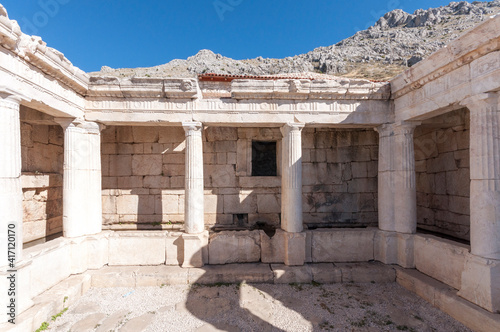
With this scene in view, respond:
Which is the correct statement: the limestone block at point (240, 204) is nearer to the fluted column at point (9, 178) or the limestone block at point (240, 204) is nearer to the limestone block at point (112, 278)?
the limestone block at point (112, 278)

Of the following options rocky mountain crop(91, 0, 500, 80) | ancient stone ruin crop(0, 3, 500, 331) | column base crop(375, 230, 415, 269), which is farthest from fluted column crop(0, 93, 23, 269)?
rocky mountain crop(91, 0, 500, 80)

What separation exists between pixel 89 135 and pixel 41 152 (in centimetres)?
167

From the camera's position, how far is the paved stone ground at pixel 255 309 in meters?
3.65

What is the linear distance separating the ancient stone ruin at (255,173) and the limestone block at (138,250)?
0.03 meters

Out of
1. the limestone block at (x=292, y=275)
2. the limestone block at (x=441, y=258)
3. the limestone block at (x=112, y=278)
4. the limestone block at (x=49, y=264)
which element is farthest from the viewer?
the limestone block at (x=292, y=275)

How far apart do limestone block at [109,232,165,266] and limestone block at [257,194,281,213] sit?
2940 mm

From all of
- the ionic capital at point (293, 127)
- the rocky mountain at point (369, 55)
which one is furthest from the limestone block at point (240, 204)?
the rocky mountain at point (369, 55)

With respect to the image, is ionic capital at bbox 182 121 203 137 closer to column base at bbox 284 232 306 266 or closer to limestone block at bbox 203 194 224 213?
limestone block at bbox 203 194 224 213

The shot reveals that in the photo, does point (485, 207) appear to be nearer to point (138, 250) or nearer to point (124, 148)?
point (138, 250)

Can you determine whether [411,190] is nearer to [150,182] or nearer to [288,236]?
[288,236]

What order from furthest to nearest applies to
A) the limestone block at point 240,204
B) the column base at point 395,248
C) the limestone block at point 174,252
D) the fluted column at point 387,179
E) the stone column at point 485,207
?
the limestone block at point 240,204 → the fluted column at point 387,179 → the limestone block at point 174,252 → the column base at point 395,248 → the stone column at point 485,207

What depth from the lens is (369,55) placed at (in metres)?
29.3

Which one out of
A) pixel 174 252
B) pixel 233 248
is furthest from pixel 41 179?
pixel 233 248

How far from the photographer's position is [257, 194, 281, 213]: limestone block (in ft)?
23.4
